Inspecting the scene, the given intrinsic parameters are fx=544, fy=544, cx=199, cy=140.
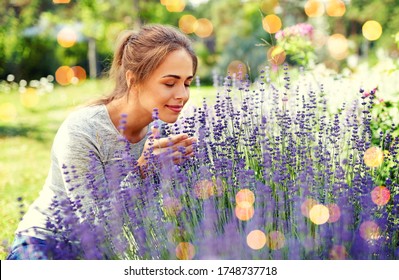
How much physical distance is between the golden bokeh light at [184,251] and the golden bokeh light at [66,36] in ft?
36.7

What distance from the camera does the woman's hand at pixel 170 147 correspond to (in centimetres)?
212

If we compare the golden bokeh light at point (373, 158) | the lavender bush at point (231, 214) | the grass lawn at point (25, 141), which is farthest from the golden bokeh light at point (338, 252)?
the grass lawn at point (25, 141)

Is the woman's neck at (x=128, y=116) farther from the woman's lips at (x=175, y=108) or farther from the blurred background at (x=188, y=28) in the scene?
the blurred background at (x=188, y=28)

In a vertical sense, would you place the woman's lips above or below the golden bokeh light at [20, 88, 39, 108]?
above

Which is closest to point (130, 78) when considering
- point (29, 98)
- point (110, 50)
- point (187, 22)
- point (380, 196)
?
point (380, 196)

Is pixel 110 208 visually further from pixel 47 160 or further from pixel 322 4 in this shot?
pixel 322 4

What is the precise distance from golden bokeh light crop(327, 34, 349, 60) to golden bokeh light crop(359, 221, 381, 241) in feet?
35.9

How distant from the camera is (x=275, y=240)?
1.94 metres

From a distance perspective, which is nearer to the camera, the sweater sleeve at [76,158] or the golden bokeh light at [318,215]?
the golden bokeh light at [318,215]

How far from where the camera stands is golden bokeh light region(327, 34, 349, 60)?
1245cm

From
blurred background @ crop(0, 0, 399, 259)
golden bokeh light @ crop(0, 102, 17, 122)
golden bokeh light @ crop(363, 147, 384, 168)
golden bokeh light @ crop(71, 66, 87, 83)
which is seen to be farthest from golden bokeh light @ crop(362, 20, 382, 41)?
golden bokeh light @ crop(363, 147, 384, 168)

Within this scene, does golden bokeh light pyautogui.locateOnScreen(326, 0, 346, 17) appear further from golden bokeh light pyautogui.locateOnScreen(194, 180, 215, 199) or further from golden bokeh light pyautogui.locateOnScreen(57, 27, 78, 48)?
golden bokeh light pyautogui.locateOnScreen(194, 180, 215, 199)
